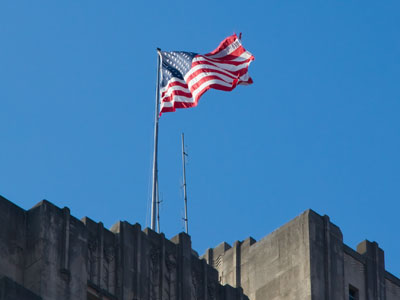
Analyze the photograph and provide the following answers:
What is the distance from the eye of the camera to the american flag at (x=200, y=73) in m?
75.1

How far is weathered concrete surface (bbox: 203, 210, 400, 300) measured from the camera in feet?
236

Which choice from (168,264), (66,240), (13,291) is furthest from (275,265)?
(13,291)

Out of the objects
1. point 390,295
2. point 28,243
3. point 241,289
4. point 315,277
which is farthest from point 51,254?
point 390,295

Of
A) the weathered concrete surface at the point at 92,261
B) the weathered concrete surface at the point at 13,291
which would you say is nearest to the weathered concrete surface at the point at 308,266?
the weathered concrete surface at the point at 92,261

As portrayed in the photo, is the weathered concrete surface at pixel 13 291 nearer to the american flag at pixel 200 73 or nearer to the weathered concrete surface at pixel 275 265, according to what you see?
the weathered concrete surface at pixel 275 265

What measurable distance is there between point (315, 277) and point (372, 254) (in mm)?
4480

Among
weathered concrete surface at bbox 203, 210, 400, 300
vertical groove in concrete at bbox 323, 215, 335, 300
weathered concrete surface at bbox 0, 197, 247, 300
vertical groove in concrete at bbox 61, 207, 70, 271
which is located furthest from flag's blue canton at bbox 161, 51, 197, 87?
vertical groove in concrete at bbox 61, 207, 70, 271

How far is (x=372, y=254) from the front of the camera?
75250 millimetres

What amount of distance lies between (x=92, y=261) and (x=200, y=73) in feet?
50.2

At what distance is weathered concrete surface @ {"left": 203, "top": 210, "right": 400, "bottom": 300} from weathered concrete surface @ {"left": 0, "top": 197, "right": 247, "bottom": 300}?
466 cm

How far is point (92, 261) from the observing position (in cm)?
6259

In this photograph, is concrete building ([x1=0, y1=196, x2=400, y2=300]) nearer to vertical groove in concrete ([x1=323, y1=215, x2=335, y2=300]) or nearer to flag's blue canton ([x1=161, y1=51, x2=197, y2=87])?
vertical groove in concrete ([x1=323, y1=215, x2=335, y2=300])

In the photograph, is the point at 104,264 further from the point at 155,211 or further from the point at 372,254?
the point at 372,254

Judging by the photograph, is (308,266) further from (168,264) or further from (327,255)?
(168,264)
